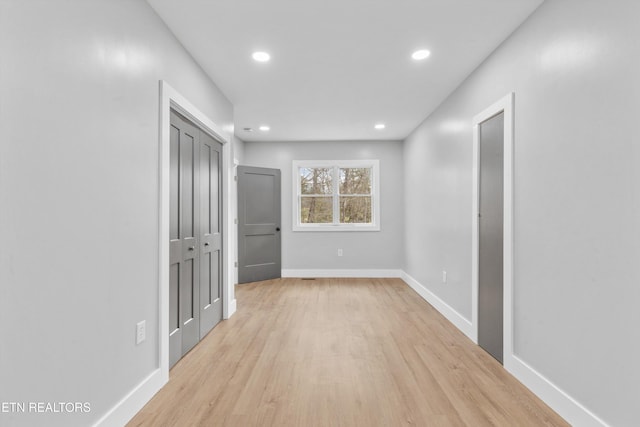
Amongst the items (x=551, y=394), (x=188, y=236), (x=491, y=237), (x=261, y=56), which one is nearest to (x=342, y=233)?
(x=491, y=237)

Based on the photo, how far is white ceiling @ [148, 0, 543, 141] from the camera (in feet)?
7.20

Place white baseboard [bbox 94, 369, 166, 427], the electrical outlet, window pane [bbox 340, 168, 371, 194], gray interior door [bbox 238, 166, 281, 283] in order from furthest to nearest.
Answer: window pane [bbox 340, 168, 371, 194]
gray interior door [bbox 238, 166, 281, 283]
the electrical outlet
white baseboard [bbox 94, 369, 166, 427]

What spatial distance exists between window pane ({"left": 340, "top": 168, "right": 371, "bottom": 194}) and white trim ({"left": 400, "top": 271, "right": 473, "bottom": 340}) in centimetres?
187

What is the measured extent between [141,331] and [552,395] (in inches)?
Result: 101

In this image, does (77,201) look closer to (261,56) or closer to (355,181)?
(261,56)

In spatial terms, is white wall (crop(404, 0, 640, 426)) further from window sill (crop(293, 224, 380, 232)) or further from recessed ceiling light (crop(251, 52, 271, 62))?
window sill (crop(293, 224, 380, 232))

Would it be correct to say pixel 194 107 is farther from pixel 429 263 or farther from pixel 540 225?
pixel 429 263

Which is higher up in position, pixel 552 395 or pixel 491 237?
pixel 491 237

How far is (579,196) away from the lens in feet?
5.91

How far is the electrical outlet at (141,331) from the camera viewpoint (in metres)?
1.99

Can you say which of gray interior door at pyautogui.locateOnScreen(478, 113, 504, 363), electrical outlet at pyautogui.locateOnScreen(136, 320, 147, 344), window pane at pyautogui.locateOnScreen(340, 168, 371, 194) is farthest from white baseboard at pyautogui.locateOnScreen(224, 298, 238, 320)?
window pane at pyautogui.locateOnScreen(340, 168, 371, 194)

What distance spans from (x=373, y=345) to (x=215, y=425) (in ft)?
5.18

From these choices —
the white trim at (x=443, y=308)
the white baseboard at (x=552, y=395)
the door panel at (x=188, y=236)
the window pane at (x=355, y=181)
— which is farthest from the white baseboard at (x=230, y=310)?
the window pane at (x=355, y=181)

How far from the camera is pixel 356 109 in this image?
4.32m
